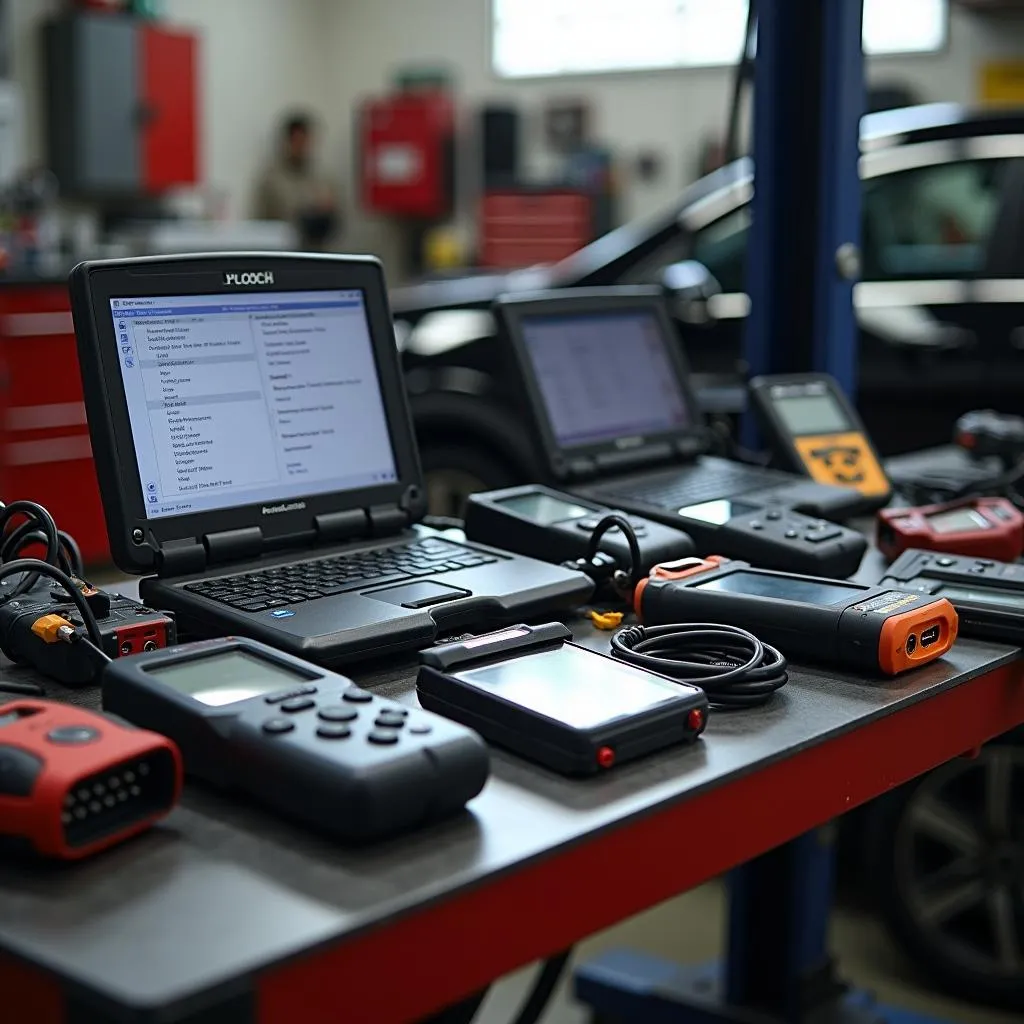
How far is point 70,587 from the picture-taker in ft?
3.61

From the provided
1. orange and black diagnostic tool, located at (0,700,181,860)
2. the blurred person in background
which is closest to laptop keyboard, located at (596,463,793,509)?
orange and black diagnostic tool, located at (0,700,181,860)

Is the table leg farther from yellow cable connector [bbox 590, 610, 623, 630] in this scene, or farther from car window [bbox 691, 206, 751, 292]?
car window [bbox 691, 206, 751, 292]

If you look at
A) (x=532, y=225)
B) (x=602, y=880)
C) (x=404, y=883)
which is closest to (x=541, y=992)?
(x=602, y=880)

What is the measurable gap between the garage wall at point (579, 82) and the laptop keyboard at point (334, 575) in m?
6.52

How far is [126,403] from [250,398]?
137mm

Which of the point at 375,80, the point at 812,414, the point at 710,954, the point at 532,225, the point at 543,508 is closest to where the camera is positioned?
the point at 543,508

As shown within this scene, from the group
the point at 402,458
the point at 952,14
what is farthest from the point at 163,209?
the point at 402,458

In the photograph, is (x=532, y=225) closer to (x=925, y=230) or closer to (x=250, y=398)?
(x=925, y=230)

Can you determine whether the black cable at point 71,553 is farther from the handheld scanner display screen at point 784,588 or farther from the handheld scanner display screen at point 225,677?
the handheld scanner display screen at point 784,588

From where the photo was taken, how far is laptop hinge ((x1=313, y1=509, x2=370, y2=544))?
4.51 ft

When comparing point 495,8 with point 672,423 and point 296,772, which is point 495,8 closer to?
point 672,423

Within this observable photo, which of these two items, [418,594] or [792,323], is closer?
[418,594]

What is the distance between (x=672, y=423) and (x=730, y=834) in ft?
2.87

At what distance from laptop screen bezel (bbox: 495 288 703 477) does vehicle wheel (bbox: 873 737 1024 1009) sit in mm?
736
